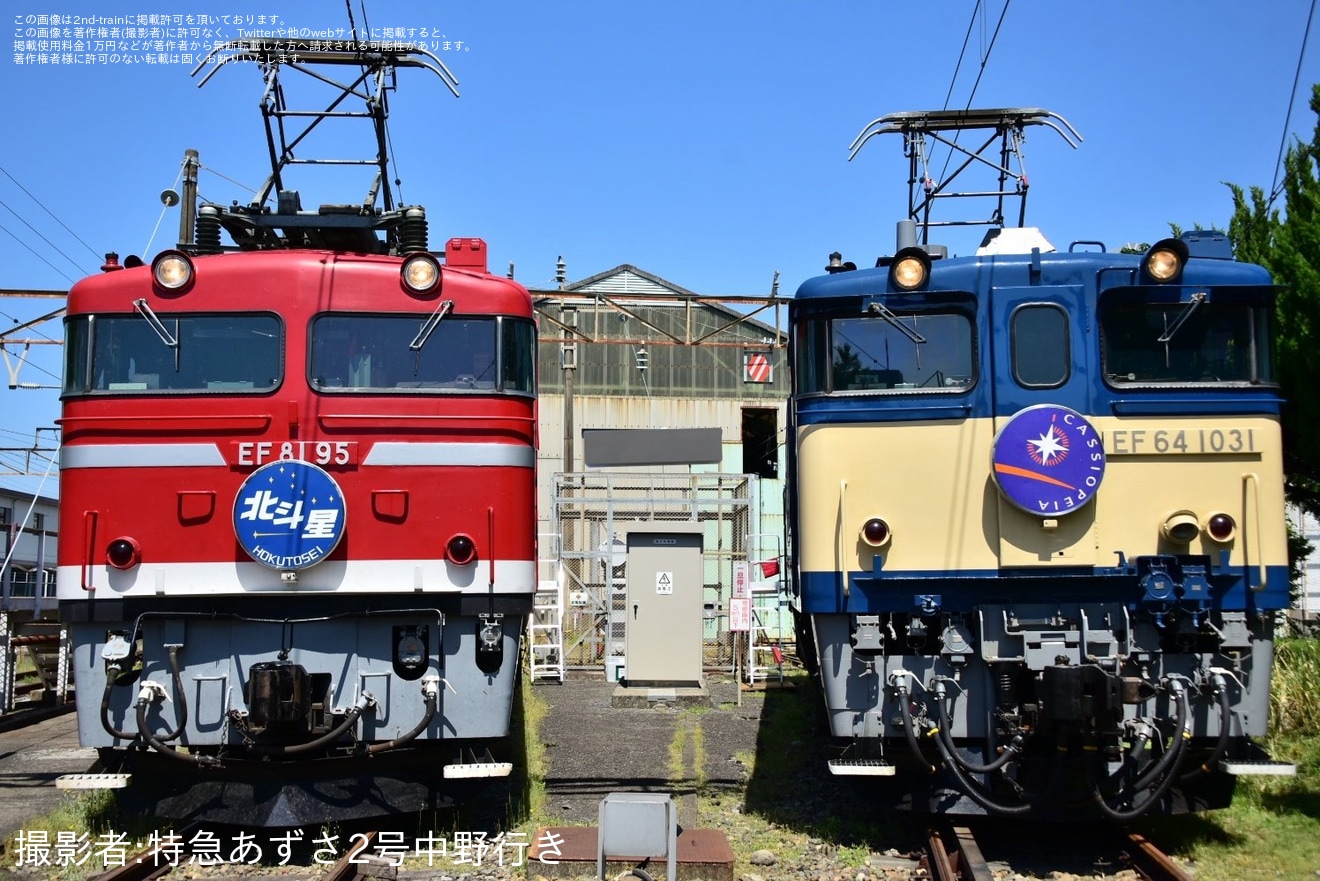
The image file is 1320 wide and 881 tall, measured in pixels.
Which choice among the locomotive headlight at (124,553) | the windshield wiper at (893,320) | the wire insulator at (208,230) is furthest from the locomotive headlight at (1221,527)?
the wire insulator at (208,230)

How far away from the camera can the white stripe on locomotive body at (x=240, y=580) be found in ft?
22.5

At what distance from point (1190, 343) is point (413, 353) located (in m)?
4.86

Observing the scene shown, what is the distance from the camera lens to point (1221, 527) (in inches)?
265

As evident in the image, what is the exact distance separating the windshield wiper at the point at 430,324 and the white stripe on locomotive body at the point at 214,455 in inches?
25.7

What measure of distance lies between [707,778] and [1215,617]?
4.26 m

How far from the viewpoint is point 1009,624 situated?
265 inches

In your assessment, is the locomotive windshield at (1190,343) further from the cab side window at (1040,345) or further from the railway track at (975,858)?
the railway track at (975,858)

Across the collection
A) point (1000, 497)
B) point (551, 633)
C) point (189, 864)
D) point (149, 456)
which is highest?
point (149, 456)

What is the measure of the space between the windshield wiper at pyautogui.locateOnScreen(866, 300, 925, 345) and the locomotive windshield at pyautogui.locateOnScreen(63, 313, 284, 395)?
148 inches

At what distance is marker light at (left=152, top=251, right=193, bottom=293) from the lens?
7199mm

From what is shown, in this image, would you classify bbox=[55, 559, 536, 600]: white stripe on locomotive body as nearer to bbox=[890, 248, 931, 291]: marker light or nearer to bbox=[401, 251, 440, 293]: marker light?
bbox=[401, 251, 440, 293]: marker light

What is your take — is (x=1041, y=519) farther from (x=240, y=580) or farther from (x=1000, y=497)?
(x=240, y=580)

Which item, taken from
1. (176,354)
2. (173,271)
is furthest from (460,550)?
(173,271)

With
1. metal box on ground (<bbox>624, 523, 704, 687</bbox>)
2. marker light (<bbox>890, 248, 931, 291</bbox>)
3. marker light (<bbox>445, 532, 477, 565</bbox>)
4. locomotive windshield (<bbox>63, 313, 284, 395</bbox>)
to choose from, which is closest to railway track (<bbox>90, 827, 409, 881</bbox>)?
marker light (<bbox>445, 532, 477, 565</bbox>)
